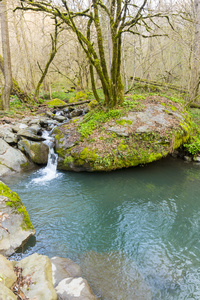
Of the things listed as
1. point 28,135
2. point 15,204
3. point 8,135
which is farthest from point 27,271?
point 8,135

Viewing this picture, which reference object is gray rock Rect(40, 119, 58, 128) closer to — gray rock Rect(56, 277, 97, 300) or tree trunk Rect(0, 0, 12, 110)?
tree trunk Rect(0, 0, 12, 110)

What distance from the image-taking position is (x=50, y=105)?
48.9ft

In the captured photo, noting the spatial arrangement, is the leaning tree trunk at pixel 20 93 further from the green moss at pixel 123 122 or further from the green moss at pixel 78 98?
the green moss at pixel 123 122

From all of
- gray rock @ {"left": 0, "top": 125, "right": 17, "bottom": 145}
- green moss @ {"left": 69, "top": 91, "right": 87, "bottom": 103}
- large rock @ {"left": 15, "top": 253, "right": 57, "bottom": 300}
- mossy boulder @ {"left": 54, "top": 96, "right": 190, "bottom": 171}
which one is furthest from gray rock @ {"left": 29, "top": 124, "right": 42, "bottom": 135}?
large rock @ {"left": 15, "top": 253, "right": 57, "bottom": 300}

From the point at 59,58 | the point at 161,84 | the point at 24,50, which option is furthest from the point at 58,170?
the point at 59,58

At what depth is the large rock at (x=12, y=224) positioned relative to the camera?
144 inches

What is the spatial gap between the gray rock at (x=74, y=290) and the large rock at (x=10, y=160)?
5484 mm

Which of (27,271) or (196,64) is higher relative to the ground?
(196,64)

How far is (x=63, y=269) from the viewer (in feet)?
11.0

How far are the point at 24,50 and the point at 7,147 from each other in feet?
36.9

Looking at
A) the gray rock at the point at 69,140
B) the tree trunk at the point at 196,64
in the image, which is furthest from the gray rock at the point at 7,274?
the tree trunk at the point at 196,64

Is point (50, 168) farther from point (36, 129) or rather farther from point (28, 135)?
point (36, 129)

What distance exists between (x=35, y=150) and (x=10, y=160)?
1.09 m

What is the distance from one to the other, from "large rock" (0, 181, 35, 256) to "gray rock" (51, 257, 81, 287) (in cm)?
81
